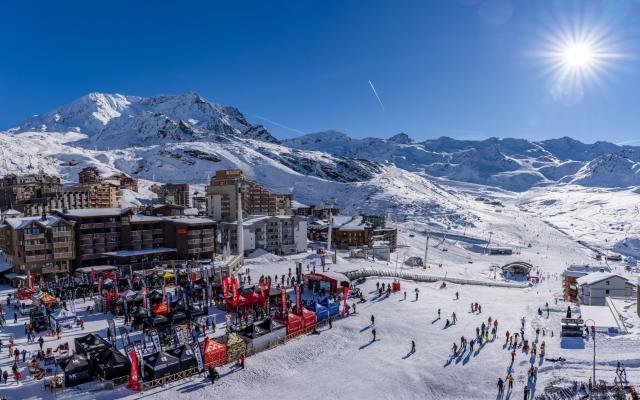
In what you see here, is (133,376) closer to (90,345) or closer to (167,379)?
(167,379)

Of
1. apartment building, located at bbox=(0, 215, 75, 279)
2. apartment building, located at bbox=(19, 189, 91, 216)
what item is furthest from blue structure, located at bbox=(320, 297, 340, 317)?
apartment building, located at bbox=(19, 189, 91, 216)

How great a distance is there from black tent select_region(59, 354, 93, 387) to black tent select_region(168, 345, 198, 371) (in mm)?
4876

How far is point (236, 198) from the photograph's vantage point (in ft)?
284

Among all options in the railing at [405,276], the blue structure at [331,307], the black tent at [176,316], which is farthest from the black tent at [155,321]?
the railing at [405,276]

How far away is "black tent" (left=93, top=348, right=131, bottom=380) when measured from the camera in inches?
1056

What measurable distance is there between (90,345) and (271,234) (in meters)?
50.8

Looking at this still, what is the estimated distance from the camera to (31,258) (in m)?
52.2

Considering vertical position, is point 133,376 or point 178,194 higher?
point 178,194

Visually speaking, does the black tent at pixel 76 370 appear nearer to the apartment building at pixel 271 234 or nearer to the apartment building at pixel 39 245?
the apartment building at pixel 39 245

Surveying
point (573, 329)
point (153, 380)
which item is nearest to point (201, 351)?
point (153, 380)

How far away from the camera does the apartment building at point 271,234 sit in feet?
252

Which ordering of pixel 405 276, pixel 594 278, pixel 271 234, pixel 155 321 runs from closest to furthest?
pixel 155 321
pixel 594 278
pixel 405 276
pixel 271 234

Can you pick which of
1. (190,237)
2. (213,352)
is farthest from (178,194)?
(213,352)

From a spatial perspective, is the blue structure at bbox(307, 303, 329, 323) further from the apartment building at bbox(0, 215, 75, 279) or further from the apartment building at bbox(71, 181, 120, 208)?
the apartment building at bbox(71, 181, 120, 208)
